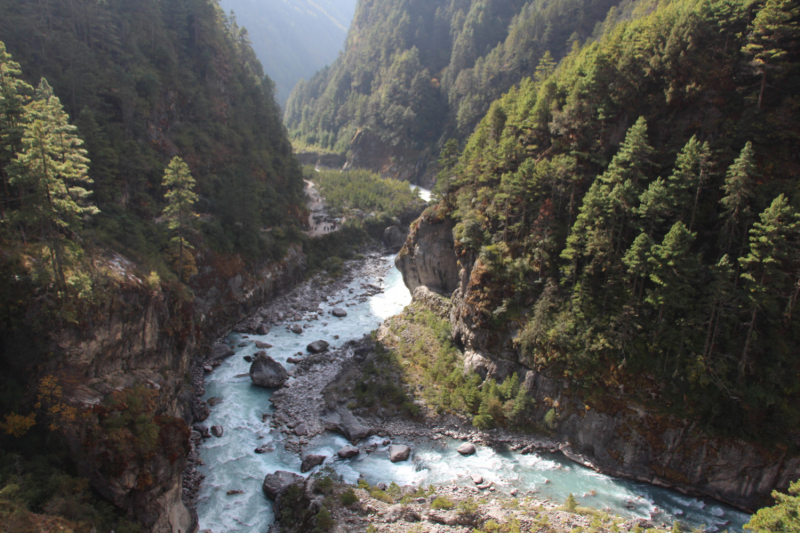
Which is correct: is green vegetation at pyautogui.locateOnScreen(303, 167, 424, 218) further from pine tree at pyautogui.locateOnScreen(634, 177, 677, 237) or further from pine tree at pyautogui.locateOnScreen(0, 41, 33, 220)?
pine tree at pyautogui.locateOnScreen(634, 177, 677, 237)

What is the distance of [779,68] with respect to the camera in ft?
90.1

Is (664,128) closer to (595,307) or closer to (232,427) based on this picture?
(595,307)

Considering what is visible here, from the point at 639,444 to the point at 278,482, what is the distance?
24.6m

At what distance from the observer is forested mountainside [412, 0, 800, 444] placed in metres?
25.8

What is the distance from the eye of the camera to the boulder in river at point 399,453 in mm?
31453

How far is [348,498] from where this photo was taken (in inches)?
1040

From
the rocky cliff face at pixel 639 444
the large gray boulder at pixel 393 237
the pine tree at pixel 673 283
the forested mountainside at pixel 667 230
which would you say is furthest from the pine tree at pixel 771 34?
the large gray boulder at pixel 393 237

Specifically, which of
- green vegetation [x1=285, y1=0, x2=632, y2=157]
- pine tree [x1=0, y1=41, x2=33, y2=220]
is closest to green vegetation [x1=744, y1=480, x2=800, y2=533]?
pine tree [x1=0, y1=41, x2=33, y2=220]

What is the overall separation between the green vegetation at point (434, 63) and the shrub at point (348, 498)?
91017 millimetres

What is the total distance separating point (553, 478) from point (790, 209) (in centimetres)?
2186

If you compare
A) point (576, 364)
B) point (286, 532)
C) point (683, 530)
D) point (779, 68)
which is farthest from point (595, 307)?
point (286, 532)

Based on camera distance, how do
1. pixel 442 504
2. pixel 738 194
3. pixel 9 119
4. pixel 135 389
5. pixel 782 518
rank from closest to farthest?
1. pixel 782 518
2. pixel 135 389
3. pixel 442 504
4. pixel 738 194
5. pixel 9 119

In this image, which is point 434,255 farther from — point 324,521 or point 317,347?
point 324,521

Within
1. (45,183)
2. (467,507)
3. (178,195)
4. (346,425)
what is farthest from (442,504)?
(178,195)
